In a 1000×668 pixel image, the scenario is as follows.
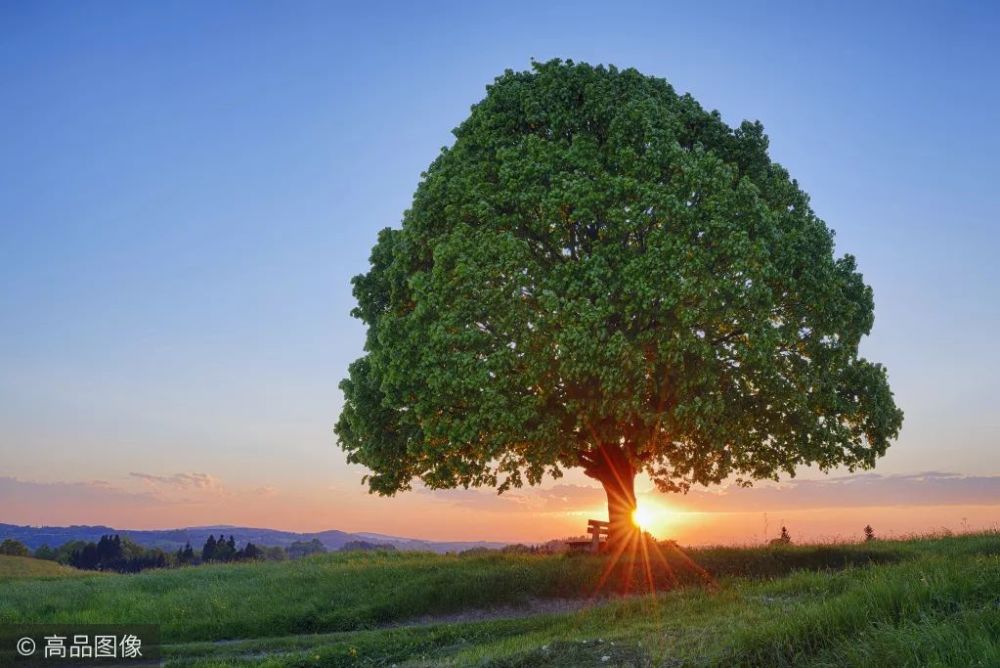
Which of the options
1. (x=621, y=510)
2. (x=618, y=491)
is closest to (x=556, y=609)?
(x=621, y=510)

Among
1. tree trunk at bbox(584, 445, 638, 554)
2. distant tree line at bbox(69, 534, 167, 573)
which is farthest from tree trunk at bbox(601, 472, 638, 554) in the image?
distant tree line at bbox(69, 534, 167, 573)

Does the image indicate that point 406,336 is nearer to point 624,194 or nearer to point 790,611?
point 624,194

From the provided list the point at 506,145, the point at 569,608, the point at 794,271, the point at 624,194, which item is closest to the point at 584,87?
the point at 506,145

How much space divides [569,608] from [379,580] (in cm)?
700

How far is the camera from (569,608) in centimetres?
2545

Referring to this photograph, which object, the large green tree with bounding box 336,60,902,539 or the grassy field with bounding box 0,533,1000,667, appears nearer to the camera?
the grassy field with bounding box 0,533,1000,667

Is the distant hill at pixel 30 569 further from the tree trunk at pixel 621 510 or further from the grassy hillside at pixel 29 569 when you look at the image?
the tree trunk at pixel 621 510

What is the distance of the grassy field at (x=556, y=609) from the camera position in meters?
11.8

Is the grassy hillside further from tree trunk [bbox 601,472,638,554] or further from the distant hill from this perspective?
tree trunk [bbox 601,472,638,554]

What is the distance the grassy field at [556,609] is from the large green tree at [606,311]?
369 cm

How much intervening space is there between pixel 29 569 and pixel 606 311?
34.3 m

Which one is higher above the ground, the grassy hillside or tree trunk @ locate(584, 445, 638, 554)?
A: tree trunk @ locate(584, 445, 638, 554)

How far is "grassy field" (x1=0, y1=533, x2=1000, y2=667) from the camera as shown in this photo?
1183cm

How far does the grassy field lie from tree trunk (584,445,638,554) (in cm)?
194
